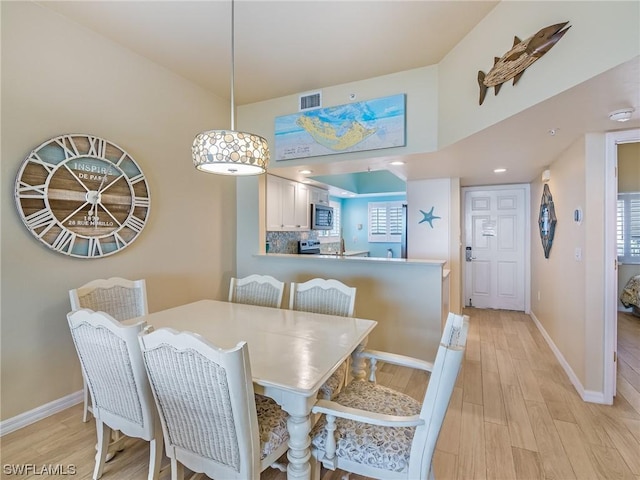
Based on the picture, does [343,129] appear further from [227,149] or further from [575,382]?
[575,382]

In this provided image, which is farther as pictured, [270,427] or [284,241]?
[284,241]

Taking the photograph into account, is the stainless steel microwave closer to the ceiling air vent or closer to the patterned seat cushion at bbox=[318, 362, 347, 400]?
the ceiling air vent

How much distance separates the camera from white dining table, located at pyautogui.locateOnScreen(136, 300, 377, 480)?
50.0 inches

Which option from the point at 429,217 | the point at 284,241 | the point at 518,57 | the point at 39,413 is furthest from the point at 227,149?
the point at 429,217

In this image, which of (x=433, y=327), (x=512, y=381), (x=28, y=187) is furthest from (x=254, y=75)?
(x=512, y=381)

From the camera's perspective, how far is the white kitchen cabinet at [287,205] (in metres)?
4.15

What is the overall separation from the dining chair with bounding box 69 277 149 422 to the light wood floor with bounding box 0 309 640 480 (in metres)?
0.32

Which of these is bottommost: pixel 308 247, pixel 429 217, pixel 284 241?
pixel 308 247

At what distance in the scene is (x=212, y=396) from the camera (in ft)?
3.76

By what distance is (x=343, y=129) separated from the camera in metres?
3.25

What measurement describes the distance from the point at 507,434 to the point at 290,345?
162cm

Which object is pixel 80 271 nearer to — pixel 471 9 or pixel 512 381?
pixel 471 9

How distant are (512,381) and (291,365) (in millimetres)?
2402

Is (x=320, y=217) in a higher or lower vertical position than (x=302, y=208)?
lower
